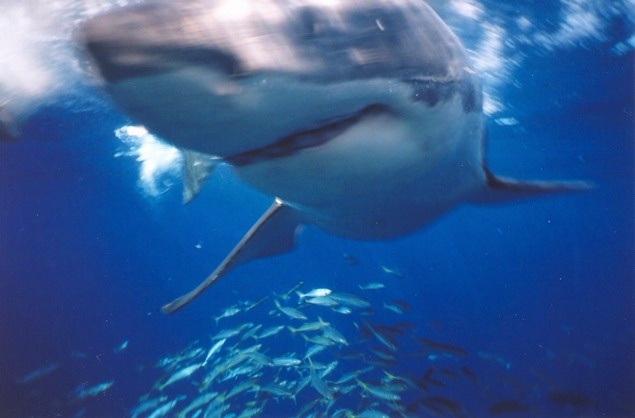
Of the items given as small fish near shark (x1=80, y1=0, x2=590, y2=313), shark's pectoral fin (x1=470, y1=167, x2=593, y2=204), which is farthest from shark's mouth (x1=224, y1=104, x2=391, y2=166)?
shark's pectoral fin (x1=470, y1=167, x2=593, y2=204)

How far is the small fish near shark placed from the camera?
46.6 inches

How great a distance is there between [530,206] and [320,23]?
43.2 meters

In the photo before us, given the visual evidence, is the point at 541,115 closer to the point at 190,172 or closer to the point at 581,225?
the point at 190,172

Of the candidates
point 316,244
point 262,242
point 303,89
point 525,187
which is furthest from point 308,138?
point 316,244

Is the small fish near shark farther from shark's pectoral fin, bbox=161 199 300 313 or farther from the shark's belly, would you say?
shark's pectoral fin, bbox=161 199 300 313

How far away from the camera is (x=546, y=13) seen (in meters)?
7.84

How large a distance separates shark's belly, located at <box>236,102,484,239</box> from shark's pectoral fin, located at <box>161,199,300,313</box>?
3.55 ft

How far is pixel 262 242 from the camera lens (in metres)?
4.62

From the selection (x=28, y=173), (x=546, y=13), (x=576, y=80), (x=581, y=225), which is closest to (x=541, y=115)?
(x=576, y=80)

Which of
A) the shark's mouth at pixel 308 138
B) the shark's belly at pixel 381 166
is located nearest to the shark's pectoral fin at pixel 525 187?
the shark's belly at pixel 381 166

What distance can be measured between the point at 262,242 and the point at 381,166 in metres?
2.69

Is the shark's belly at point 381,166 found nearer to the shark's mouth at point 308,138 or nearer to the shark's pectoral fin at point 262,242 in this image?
the shark's mouth at point 308,138

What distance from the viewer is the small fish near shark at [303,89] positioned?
1.18m

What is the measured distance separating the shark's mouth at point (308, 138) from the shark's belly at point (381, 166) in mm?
37
